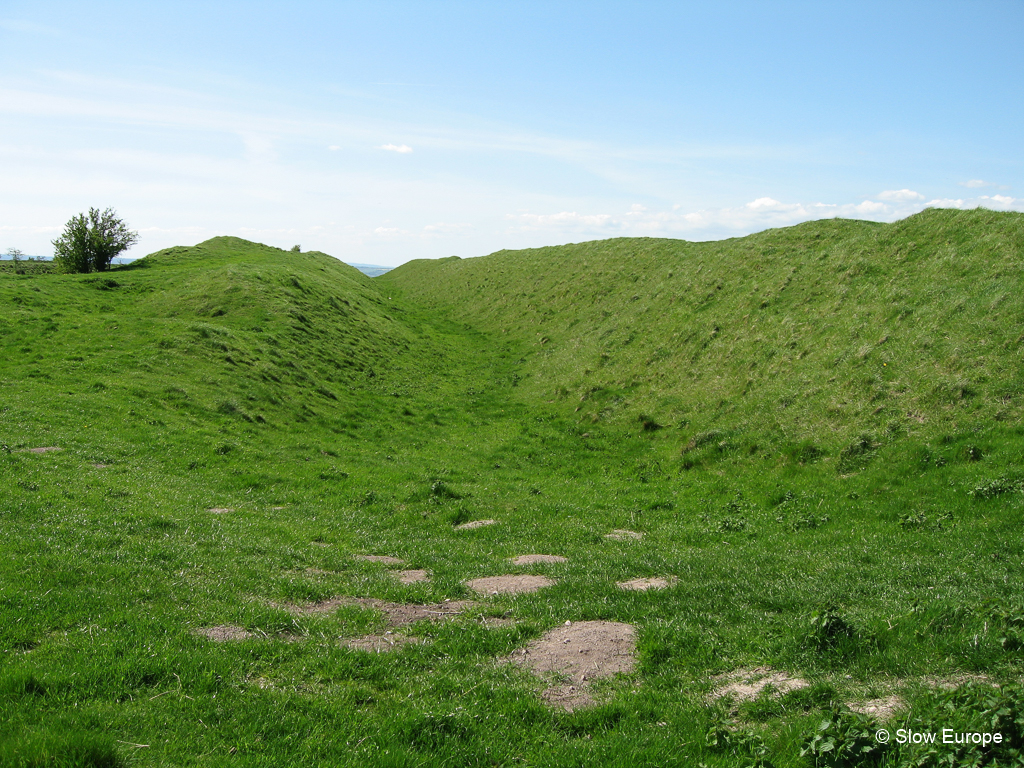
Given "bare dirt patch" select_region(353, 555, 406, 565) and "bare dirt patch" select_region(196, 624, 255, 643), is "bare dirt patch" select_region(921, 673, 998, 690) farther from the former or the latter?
"bare dirt patch" select_region(353, 555, 406, 565)

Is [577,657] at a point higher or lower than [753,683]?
lower

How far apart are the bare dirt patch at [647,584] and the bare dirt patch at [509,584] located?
4.86ft

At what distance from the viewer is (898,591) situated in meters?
10.4

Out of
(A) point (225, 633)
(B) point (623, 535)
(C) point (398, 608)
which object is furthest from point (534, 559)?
(A) point (225, 633)

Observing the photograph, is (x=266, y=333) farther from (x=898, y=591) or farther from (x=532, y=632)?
(x=898, y=591)

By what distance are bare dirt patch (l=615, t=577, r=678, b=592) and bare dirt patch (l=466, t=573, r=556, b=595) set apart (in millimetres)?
1483

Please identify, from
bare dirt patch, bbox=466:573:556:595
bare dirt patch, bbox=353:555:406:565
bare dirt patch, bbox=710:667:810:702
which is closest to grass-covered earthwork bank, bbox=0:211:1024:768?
bare dirt patch, bbox=710:667:810:702

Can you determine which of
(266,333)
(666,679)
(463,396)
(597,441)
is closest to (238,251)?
(266,333)

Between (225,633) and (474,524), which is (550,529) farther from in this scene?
(225,633)

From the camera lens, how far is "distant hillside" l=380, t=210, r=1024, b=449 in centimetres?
2003

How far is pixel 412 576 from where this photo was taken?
1277 centimetres

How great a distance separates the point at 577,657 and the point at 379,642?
10.2 feet

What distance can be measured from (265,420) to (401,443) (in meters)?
6.57

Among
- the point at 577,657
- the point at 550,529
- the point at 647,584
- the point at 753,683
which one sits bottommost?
the point at 550,529
